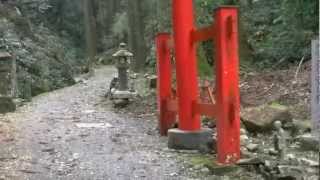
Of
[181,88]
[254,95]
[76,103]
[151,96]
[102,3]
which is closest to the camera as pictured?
[181,88]

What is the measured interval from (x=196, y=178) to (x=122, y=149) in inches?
82.8

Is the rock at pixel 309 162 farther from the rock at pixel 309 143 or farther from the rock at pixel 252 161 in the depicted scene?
the rock at pixel 252 161

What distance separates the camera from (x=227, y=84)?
21.1ft

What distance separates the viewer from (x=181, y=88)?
25.1ft

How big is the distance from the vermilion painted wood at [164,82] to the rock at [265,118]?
56.6 inches

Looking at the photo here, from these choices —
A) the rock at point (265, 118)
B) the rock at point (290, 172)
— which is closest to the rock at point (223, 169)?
the rock at point (290, 172)

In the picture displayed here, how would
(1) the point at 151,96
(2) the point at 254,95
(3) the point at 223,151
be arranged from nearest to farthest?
(3) the point at 223,151 → (2) the point at 254,95 → (1) the point at 151,96

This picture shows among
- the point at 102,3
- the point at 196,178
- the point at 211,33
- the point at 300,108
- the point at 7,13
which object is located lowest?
the point at 196,178

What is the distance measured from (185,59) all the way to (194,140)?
3.59ft

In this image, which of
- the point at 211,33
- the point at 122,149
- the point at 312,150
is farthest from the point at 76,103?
the point at 312,150

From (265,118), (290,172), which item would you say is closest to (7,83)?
(265,118)

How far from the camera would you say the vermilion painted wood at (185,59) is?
7.60 meters

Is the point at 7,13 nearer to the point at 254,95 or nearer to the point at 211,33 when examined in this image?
the point at 254,95

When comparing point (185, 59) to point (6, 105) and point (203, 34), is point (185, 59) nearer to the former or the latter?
point (203, 34)
